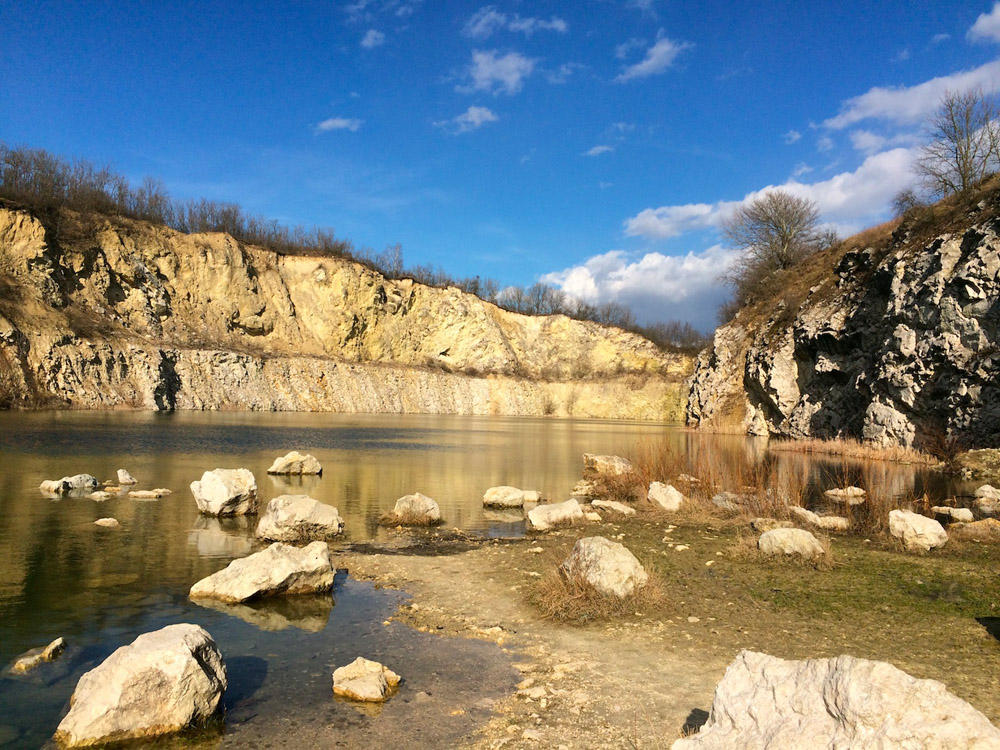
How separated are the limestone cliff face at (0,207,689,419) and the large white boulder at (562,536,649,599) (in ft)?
166

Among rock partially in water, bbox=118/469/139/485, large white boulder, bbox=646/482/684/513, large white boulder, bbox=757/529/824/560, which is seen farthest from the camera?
rock partially in water, bbox=118/469/139/485

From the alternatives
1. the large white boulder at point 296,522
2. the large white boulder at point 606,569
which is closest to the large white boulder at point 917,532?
the large white boulder at point 606,569

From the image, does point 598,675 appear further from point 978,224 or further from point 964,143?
point 964,143

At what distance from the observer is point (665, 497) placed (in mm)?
16859

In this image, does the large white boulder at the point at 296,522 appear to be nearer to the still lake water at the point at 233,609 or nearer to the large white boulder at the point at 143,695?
the still lake water at the point at 233,609

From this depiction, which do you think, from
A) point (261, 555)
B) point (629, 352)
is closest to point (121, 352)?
point (261, 555)

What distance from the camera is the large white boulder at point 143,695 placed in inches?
200

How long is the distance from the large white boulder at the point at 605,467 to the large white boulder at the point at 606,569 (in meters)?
11.4

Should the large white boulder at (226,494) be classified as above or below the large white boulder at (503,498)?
above

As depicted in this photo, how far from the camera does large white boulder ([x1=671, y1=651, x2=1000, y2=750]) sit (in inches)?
123

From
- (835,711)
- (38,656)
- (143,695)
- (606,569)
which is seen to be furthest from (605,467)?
(835,711)

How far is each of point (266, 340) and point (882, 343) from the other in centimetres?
6180

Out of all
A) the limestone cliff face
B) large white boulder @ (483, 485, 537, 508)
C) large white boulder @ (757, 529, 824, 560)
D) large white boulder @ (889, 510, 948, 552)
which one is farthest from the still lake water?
the limestone cliff face

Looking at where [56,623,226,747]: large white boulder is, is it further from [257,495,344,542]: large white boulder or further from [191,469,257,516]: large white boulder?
[191,469,257,516]: large white boulder
